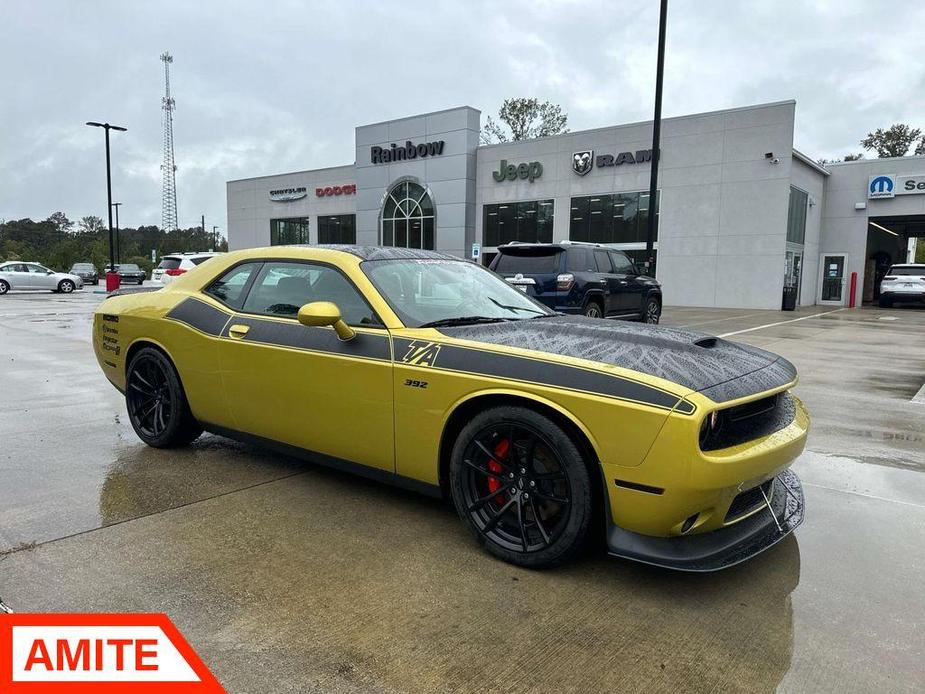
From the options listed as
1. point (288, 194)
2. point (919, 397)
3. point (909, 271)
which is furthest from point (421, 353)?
point (288, 194)

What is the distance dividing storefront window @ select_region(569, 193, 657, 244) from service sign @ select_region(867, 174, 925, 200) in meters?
8.92

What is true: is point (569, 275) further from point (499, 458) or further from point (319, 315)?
point (499, 458)

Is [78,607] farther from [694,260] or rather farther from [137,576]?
[694,260]

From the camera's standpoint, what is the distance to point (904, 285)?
2473 cm

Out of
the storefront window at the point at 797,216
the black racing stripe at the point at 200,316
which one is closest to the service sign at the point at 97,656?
the black racing stripe at the point at 200,316

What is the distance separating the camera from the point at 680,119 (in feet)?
84.1

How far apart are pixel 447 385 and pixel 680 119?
25.5 meters

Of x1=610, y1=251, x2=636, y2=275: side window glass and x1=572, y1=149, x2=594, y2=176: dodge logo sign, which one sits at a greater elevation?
x1=572, y1=149, x2=594, y2=176: dodge logo sign

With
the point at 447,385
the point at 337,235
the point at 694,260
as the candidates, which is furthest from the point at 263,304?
the point at 337,235

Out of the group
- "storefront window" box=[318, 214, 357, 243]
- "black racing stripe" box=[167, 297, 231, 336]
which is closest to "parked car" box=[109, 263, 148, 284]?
"storefront window" box=[318, 214, 357, 243]

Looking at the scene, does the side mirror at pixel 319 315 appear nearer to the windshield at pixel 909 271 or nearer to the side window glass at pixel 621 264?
the side window glass at pixel 621 264

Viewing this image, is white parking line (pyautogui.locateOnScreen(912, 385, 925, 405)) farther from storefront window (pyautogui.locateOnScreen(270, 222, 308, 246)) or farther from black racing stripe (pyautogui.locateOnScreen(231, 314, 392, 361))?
storefront window (pyautogui.locateOnScreen(270, 222, 308, 246))

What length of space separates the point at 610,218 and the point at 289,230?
21789mm

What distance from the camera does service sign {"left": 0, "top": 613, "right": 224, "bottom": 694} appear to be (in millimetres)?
1986
